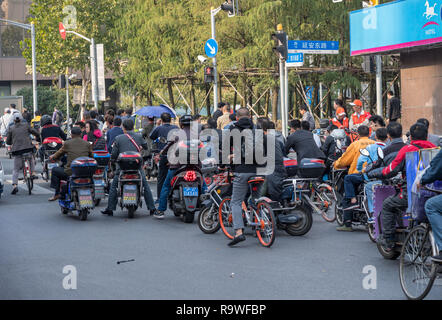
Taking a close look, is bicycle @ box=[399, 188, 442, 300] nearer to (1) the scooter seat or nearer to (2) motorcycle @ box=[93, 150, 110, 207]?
(1) the scooter seat

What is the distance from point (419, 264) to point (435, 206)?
0.61m

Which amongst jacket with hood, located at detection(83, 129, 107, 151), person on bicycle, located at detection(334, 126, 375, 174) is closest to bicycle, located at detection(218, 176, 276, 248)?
person on bicycle, located at detection(334, 126, 375, 174)

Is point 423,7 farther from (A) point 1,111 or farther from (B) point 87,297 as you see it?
(A) point 1,111

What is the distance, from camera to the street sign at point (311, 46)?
65.2 feet

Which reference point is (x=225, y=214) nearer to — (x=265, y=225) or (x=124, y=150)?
(x=265, y=225)

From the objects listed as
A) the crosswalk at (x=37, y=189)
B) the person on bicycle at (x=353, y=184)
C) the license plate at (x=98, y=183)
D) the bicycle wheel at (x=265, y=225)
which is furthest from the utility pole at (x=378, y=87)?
the bicycle wheel at (x=265, y=225)

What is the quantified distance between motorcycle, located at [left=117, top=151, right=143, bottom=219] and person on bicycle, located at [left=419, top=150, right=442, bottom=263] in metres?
7.31

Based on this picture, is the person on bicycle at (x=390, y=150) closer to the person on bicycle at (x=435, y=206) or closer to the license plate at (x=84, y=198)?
the person on bicycle at (x=435, y=206)

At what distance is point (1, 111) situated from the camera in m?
48.0

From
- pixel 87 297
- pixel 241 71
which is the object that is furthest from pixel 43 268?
pixel 241 71

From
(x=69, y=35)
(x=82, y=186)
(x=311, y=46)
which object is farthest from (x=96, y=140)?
(x=69, y=35)

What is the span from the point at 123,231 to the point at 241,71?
20840 mm

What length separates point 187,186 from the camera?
1305cm

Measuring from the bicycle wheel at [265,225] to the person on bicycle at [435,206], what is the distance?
3.44 m
